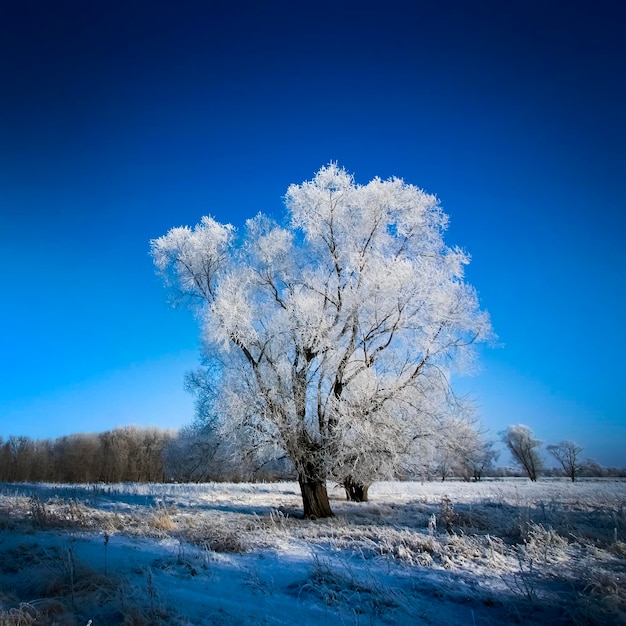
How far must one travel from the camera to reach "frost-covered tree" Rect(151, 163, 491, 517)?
10.9 meters

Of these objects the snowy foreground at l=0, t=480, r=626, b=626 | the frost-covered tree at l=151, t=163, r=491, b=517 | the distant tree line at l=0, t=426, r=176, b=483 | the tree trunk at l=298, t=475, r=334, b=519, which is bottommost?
the distant tree line at l=0, t=426, r=176, b=483

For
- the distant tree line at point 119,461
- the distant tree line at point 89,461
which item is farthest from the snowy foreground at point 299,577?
the distant tree line at point 89,461

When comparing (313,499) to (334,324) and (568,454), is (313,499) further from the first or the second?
(568,454)

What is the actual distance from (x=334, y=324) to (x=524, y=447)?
62174 mm

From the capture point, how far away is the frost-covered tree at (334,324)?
1088 cm

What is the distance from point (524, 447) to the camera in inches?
2415

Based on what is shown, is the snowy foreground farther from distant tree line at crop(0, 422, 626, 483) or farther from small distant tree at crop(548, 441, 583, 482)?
small distant tree at crop(548, 441, 583, 482)

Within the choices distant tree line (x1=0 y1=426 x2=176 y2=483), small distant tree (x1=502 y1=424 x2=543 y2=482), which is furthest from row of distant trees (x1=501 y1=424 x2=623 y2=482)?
distant tree line (x1=0 y1=426 x2=176 y2=483)

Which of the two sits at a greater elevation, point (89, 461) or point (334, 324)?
point (334, 324)

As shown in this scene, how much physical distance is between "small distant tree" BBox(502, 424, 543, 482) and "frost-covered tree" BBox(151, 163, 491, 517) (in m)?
60.0

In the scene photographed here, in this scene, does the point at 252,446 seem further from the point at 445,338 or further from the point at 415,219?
the point at 415,219

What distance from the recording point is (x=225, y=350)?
12039 millimetres

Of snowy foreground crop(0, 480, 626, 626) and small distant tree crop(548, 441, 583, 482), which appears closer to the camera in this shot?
snowy foreground crop(0, 480, 626, 626)

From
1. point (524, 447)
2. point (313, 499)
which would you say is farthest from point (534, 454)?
point (313, 499)
